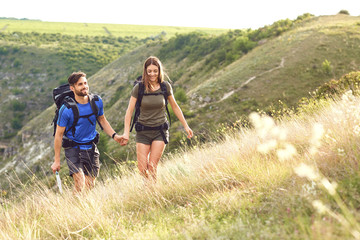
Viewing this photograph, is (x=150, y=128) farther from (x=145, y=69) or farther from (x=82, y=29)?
(x=82, y=29)

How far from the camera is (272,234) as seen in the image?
6.11ft

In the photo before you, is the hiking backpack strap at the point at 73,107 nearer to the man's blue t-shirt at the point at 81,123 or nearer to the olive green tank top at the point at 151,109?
the man's blue t-shirt at the point at 81,123

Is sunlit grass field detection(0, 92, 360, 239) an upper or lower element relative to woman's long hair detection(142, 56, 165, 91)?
lower

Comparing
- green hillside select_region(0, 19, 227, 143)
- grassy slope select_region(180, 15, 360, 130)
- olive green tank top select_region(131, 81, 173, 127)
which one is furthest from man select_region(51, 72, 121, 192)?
green hillside select_region(0, 19, 227, 143)

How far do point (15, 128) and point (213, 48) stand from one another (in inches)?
1829

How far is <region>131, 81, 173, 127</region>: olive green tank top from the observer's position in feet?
13.7

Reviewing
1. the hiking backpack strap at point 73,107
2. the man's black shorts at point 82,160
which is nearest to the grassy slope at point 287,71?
the man's black shorts at point 82,160

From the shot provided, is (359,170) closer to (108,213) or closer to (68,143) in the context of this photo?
(108,213)

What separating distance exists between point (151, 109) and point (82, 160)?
1.34m

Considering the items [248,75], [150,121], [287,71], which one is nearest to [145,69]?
[150,121]

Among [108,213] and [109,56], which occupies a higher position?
[109,56]

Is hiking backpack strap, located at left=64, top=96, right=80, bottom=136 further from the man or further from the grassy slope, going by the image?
the grassy slope

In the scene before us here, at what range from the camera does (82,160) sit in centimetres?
407

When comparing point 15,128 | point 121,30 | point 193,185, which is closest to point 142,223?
point 193,185
